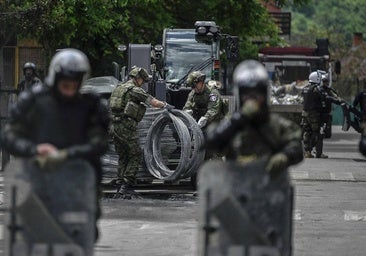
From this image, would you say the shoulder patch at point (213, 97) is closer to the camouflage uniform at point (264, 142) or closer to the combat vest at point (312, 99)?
the combat vest at point (312, 99)

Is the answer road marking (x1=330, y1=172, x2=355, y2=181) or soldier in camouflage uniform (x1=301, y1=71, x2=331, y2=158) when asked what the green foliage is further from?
road marking (x1=330, y1=172, x2=355, y2=181)

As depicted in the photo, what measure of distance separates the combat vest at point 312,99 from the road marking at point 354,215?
1117 cm

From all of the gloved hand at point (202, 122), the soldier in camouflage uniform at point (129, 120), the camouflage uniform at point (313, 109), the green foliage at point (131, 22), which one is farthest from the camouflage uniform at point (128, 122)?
the camouflage uniform at point (313, 109)

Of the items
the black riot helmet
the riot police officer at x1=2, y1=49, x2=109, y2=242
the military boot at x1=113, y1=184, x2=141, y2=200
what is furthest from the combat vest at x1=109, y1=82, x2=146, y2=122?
the black riot helmet

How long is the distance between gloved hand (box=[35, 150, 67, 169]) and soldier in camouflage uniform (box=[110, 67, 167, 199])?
9.72 m

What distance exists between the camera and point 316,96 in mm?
28531

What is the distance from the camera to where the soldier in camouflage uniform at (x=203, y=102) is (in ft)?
63.9

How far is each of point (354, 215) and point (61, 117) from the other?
8.84 meters

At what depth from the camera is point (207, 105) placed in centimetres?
2003

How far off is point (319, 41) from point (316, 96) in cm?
1710

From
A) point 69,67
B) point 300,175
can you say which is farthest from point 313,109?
point 69,67

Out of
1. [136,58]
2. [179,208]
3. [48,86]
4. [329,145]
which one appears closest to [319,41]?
[329,145]

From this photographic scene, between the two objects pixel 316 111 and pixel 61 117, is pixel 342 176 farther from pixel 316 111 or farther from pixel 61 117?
pixel 61 117

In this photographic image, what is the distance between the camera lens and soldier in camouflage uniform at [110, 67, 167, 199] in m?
18.2
